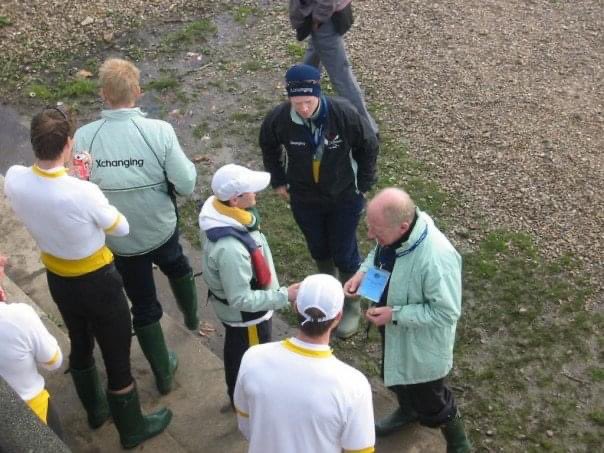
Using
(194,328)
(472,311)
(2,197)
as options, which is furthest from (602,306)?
(2,197)

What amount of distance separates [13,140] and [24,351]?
5027 millimetres

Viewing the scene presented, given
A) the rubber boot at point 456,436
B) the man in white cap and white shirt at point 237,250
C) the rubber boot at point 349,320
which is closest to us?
the man in white cap and white shirt at point 237,250

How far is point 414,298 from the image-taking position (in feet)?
12.7

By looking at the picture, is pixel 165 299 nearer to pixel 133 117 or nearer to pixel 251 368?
pixel 133 117

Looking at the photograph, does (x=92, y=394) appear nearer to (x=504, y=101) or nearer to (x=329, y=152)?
(x=329, y=152)

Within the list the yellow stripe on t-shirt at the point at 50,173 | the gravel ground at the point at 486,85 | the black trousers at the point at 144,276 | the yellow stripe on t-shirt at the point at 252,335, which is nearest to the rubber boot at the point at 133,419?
the black trousers at the point at 144,276

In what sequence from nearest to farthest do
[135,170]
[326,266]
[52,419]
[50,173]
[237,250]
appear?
[50,173] < [52,419] < [237,250] < [135,170] < [326,266]

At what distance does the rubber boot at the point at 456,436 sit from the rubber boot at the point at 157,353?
71.3 inches

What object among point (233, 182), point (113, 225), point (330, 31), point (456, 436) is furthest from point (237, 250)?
point (330, 31)

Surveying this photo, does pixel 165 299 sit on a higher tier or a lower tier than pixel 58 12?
lower

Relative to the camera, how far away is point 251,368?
3059mm

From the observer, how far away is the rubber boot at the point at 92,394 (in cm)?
451

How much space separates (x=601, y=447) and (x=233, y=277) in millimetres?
2504

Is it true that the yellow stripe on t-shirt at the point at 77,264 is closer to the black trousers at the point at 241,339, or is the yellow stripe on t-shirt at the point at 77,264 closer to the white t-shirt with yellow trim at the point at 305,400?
the black trousers at the point at 241,339
